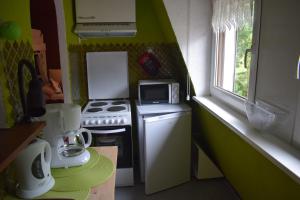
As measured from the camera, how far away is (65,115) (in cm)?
124

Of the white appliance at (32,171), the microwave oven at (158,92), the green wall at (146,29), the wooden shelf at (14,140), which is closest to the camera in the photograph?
the wooden shelf at (14,140)

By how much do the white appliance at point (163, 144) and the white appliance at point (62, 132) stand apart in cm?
99

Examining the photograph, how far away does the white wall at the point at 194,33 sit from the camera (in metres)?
2.24

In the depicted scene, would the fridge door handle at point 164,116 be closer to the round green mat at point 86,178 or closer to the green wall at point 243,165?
the green wall at point 243,165

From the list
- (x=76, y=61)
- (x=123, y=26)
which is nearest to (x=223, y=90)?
(x=123, y=26)

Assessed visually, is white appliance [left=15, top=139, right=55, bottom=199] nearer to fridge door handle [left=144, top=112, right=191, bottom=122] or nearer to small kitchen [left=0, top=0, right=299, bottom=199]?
small kitchen [left=0, top=0, right=299, bottom=199]

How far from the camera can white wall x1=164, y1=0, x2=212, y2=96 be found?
7.36 feet

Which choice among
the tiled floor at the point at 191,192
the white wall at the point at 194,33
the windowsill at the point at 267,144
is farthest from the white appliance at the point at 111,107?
the windowsill at the point at 267,144

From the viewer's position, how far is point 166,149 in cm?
240

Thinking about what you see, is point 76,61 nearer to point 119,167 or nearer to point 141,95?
point 141,95

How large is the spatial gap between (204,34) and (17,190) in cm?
197

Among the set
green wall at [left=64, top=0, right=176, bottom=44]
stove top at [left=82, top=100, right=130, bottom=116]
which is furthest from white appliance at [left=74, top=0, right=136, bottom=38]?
stove top at [left=82, top=100, right=130, bottom=116]

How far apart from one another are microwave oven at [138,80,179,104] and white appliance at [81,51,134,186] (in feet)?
0.71

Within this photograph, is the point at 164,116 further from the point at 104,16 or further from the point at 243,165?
the point at 104,16
